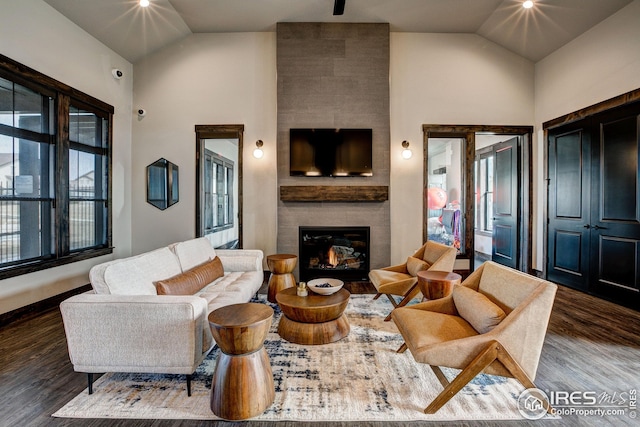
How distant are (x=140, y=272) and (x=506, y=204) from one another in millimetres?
5524

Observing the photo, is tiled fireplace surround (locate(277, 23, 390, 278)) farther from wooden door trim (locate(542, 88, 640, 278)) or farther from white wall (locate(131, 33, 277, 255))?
wooden door trim (locate(542, 88, 640, 278))

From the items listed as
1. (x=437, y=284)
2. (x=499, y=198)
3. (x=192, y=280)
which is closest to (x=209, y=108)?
(x=192, y=280)

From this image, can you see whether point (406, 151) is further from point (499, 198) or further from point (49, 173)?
point (49, 173)

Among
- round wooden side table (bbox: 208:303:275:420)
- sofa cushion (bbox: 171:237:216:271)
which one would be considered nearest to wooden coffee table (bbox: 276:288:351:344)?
round wooden side table (bbox: 208:303:275:420)

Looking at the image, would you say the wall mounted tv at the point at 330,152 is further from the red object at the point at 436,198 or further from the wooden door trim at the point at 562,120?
the wooden door trim at the point at 562,120

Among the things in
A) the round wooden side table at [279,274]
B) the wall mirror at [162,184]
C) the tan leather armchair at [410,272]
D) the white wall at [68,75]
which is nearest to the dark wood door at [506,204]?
the tan leather armchair at [410,272]

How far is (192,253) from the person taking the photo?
3281 mm

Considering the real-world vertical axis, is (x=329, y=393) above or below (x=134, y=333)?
below

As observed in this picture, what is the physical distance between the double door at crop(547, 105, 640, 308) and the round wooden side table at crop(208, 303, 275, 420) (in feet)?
13.8

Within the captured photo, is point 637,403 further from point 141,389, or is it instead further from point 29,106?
point 29,106

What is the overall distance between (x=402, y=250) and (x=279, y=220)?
202 centimetres

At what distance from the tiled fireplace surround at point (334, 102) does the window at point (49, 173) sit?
8.49 ft

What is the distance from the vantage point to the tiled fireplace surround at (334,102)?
4.67 metres

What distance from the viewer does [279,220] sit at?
4.73 meters
